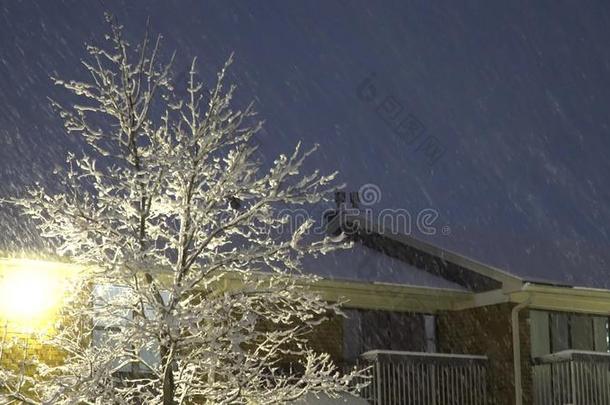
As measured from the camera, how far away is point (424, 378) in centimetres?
1784

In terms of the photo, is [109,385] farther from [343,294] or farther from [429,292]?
[429,292]

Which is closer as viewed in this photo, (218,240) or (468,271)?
(218,240)

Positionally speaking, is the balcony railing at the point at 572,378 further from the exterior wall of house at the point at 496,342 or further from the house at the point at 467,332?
the exterior wall of house at the point at 496,342

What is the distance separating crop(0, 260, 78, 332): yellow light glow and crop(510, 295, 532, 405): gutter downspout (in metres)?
8.06

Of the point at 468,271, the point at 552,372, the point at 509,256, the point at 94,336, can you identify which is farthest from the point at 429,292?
the point at 94,336

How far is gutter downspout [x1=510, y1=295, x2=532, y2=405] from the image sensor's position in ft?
60.4

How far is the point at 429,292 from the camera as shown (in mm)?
18531

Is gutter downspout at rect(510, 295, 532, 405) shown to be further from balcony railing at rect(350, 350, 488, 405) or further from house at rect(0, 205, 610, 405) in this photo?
balcony railing at rect(350, 350, 488, 405)

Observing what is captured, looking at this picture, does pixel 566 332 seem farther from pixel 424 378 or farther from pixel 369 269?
pixel 369 269

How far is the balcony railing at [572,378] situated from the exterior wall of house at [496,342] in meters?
0.29

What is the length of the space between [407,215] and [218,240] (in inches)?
563

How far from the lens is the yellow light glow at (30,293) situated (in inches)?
579

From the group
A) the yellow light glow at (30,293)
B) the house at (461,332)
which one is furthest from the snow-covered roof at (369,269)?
the yellow light glow at (30,293)

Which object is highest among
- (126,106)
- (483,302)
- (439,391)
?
(126,106)
